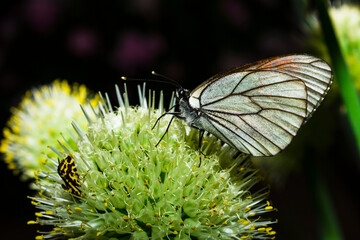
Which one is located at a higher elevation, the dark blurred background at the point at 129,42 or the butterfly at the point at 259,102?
the dark blurred background at the point at 129,42

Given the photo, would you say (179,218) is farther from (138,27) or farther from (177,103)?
(138,27)

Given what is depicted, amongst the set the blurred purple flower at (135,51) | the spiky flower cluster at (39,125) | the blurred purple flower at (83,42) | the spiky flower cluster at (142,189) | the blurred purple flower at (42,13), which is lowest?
the spiky flower cluster at (142,189)

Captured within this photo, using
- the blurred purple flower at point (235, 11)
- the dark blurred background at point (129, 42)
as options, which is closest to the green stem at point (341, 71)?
the dark blurred background at point (129, 42)

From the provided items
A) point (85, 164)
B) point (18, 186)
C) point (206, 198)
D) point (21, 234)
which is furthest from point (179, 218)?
point (21, 234)

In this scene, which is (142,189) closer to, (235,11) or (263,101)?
(263,101)

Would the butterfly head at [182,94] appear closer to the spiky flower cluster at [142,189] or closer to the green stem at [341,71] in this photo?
the spiky flower cluster at [142,189]

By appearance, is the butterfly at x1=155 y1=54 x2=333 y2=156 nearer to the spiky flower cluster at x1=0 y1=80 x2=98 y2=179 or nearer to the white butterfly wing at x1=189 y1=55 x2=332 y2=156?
the white butterfly wing at x1=189 y1=55 x2=332 y2=156
